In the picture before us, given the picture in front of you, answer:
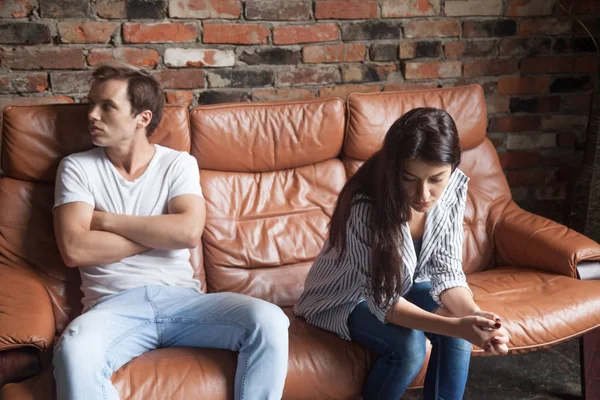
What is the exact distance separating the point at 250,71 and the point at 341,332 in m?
1.24

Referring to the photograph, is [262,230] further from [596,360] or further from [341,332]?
[596,360]

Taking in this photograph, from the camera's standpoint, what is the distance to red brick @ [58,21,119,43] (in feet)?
8.28

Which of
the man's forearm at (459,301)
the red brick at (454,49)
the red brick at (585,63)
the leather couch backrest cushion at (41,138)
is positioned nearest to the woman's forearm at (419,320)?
the man's forearm at (459,301)

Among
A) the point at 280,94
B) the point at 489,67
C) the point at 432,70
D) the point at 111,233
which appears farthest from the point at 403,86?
the point at 111,233

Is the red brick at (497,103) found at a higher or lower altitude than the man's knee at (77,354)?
higher

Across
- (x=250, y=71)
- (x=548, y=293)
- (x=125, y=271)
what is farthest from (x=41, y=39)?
(x=548, y=293)

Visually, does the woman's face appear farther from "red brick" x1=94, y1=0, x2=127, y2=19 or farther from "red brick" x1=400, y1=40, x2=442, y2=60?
"red brick" x1=94, y1=0, x2=127, y2=19

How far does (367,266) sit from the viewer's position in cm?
182

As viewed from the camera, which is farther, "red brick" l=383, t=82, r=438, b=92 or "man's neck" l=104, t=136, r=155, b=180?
"red brick" l=383, t=82, r=438, b=92

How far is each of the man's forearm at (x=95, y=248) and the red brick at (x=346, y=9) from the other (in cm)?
131

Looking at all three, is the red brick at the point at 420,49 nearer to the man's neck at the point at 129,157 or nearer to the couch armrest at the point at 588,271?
the couch armrest at the point at 588,271

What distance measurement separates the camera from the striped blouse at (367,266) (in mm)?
1826

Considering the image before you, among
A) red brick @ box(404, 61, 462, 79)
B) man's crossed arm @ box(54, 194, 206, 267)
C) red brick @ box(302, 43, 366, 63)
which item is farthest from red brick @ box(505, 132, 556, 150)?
man's crossed arm @ box(54, 194, 206, 267)

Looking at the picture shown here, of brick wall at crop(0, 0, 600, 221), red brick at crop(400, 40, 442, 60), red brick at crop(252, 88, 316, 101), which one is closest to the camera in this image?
brick wall at crop(0, 0, 600, 221)
